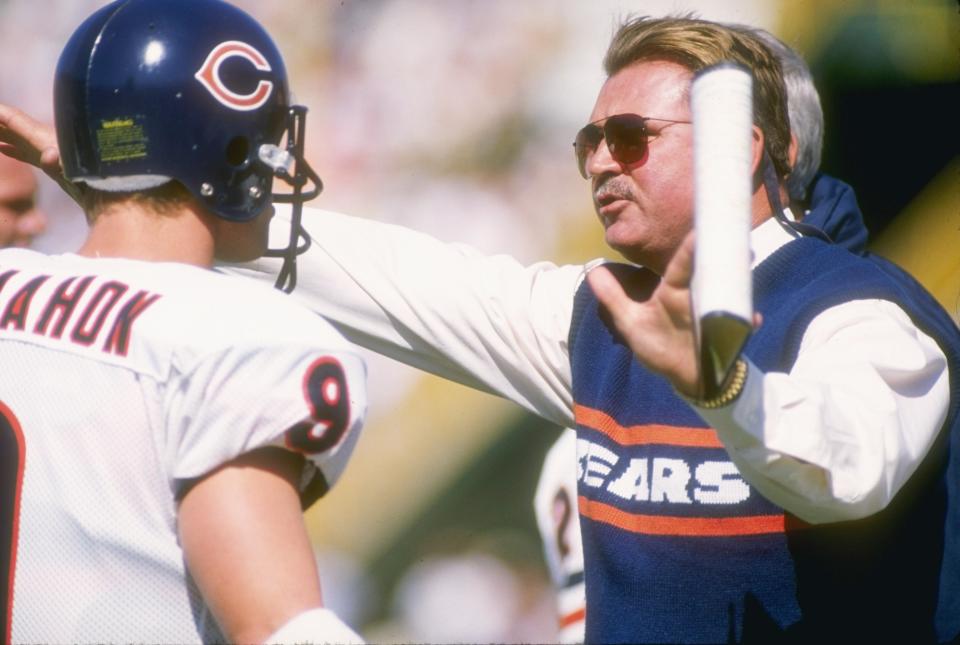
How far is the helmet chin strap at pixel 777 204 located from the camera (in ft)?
7.36

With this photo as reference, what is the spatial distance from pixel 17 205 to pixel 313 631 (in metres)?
2.19

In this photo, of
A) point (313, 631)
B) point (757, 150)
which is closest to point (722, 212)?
point (313, 631)

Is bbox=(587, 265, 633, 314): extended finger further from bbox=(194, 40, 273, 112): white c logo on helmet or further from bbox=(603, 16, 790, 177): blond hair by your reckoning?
bbox=(603, 16, 790, 177): blond hair

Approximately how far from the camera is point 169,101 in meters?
1.65

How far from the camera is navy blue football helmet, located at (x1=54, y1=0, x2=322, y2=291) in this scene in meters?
1.65

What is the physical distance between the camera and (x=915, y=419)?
1806 millimetres

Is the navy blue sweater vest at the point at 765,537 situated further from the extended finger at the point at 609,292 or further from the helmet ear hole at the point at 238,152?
the helmet ear hole at the point at 238,152

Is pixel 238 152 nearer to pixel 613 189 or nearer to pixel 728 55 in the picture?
pixel 613 189

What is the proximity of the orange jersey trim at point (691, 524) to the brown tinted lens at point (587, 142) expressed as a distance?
0.72 m

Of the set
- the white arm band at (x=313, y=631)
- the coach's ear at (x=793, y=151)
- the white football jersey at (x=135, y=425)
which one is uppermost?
the coach's ear at (x=793, y=151)

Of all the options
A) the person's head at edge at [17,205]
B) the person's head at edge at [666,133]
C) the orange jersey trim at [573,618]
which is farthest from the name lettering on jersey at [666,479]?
the person's head at edge at [17,205]

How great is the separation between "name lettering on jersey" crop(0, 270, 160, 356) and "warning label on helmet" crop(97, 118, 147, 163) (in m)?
0.18

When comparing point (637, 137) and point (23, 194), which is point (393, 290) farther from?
point (23, 194)

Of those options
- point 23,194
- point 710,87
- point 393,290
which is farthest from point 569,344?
point 23,194
